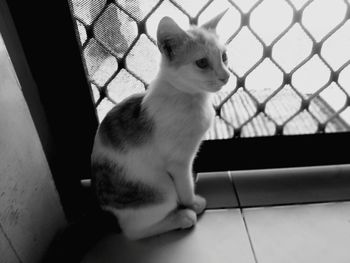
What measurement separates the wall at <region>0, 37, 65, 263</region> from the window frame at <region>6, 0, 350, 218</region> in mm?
110

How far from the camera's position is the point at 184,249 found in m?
0.76

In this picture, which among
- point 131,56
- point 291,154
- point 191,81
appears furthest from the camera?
point 291,154

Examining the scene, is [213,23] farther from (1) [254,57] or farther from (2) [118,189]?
(2) [118,189]

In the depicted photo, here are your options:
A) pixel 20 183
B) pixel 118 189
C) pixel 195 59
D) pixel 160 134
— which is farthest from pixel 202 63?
pixel 20 183

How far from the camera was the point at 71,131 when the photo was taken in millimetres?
845

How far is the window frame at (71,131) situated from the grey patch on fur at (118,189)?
16 centimetres

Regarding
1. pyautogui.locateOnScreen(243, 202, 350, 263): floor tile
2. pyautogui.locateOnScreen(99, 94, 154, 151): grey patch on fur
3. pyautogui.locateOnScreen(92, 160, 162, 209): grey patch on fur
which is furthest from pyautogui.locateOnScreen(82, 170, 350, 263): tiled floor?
pyautogui.locateOnScreen(99, 94, 154, 151): grey patch on fur

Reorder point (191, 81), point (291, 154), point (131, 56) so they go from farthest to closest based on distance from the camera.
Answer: point (291, 154)
point (131, 56)
point (191, 81)

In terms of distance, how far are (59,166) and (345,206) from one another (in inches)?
29.5

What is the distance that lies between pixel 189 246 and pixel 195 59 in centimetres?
43

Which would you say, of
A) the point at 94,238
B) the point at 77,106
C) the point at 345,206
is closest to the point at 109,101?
the point at 77,106

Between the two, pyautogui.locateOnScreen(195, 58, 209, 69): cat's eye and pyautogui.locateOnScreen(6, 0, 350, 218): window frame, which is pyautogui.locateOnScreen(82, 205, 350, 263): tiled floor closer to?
pyautogui.locateOnScreen(6, 0, 350, 218): window frame

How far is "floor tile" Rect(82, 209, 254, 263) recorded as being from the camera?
735mm

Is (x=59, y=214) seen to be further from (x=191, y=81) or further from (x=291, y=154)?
(x=291, y=154)
